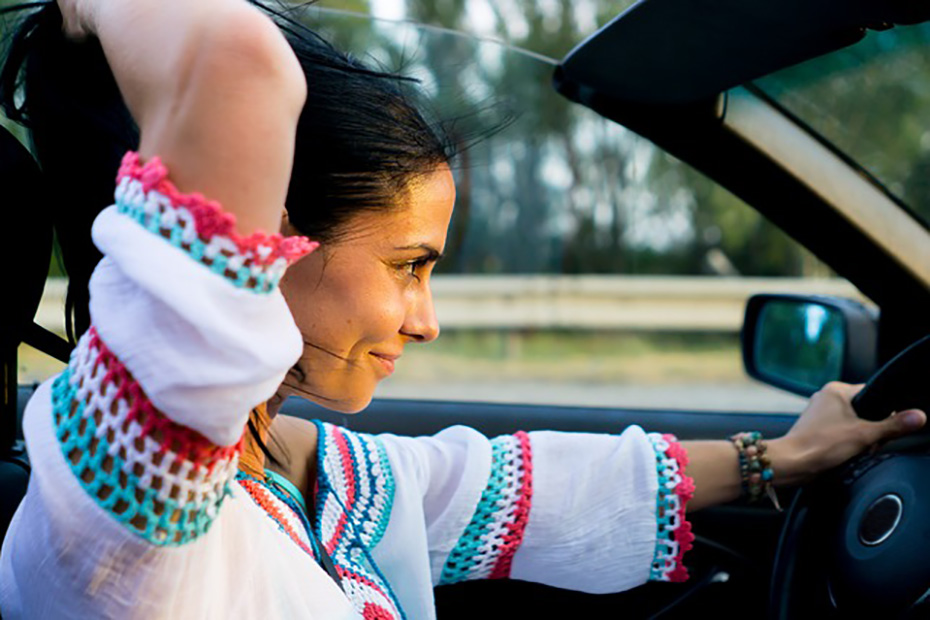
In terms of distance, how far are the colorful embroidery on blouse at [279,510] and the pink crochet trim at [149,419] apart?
0.41 metres

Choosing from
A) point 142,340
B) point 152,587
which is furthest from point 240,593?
point 142,340

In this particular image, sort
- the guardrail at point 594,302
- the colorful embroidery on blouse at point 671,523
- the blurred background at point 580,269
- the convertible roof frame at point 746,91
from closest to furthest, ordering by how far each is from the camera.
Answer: the convertible roof frame at point 746,91
the colorful embroidery on blouse at point 671,523
the blurred background at point 580,269
the guardrail at point 594,302

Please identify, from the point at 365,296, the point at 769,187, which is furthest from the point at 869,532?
the point at 365,296

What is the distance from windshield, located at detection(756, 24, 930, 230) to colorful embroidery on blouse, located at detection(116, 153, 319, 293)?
3.66 ft

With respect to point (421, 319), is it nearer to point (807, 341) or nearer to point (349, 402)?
point (349, 402)

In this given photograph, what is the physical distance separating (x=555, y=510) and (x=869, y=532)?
1.66 ft

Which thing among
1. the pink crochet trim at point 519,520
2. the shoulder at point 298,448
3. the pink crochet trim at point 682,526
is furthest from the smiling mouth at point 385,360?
the pink crochet trim at point 682,526

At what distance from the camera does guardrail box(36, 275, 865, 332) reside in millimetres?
6449

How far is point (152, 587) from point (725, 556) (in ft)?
5.09

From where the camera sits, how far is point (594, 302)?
6828mm

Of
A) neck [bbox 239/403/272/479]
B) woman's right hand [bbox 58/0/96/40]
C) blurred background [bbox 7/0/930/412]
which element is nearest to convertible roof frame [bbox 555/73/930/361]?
neck [bbox 239/403/272/479]

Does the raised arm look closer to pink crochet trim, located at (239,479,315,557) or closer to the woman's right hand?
the woman's right hand

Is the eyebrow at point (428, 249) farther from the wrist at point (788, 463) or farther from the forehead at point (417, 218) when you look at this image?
the wrist at point (788, 463)

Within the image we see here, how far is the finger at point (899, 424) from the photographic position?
1761mm
